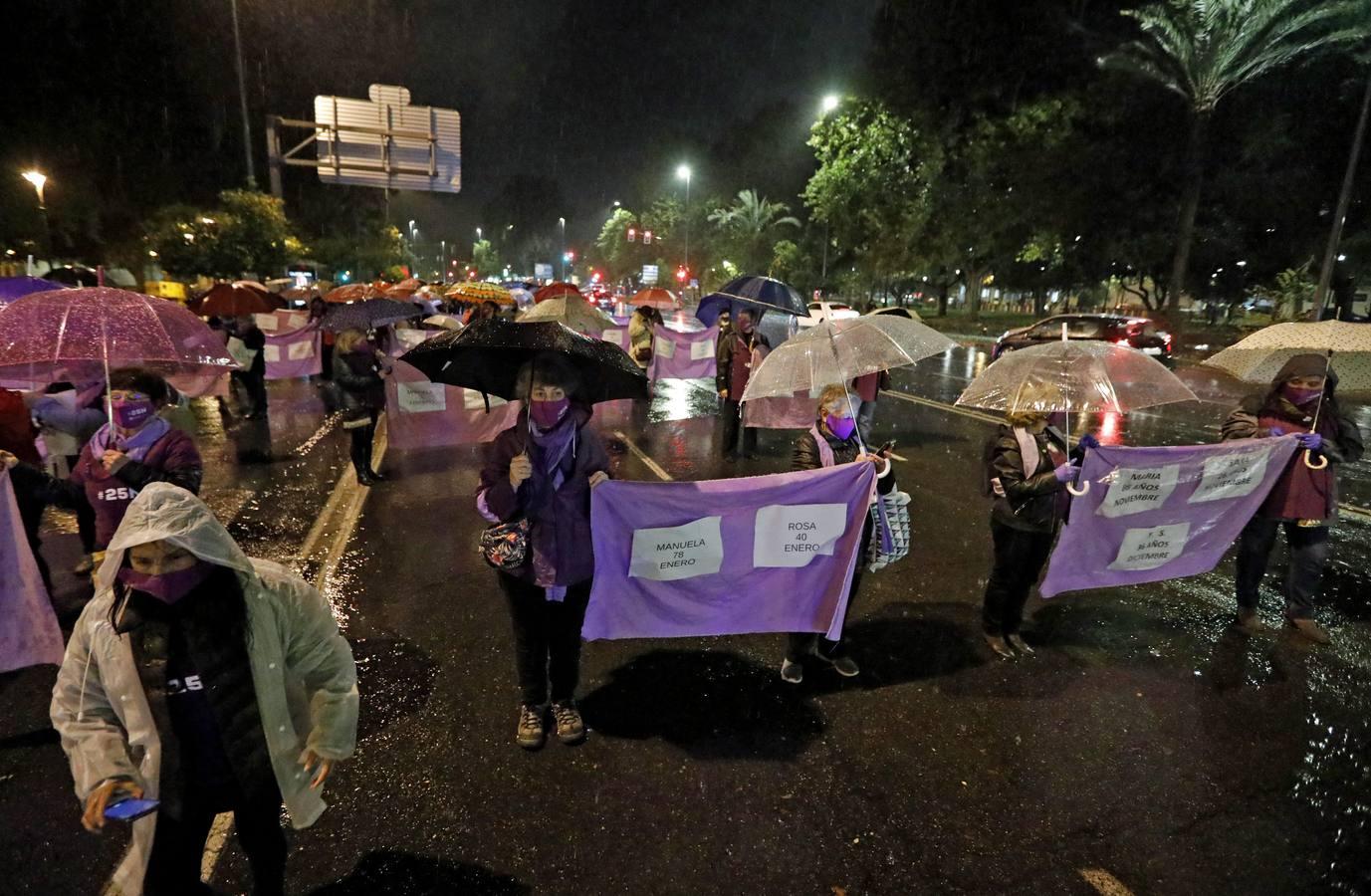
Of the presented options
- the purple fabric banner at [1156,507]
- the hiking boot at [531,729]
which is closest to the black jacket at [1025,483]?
the purple fabric banner at [1156,507]

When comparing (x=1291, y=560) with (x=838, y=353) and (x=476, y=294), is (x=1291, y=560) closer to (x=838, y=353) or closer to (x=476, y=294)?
(x=838, y=353)

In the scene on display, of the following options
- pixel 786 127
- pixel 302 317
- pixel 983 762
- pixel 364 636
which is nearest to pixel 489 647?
pixel 364 636

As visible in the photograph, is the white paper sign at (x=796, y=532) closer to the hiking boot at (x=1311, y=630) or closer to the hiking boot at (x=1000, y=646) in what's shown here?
the hiking boot at (x=1000, y=646)

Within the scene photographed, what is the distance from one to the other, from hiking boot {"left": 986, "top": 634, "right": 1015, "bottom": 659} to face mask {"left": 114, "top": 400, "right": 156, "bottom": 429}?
503 centimetres

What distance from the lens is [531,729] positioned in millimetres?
3457

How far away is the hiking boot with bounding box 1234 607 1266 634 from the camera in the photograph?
15.5 feet

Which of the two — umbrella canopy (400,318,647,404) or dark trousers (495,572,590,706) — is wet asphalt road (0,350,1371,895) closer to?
dark trousers (495,572,590,706)

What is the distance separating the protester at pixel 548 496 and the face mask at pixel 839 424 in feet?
4.45

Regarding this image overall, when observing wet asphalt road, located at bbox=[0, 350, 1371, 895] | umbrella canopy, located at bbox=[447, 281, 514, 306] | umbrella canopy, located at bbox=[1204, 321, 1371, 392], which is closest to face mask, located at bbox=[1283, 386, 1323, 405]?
umbrella canopy, located at bbox=[1204, 321, 1371, 392]

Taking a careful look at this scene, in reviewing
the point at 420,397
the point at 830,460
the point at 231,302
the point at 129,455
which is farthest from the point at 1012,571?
the point at 231,302

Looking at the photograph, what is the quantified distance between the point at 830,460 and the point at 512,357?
1.86m

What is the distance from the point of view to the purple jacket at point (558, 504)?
121 inches

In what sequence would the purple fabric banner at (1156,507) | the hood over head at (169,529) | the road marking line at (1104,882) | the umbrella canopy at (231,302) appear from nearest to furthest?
the hood over head at (169,529), the road marking line at (1104,882), the purple fabric banner at (1156,507), the umbrella canopy at (231,302)

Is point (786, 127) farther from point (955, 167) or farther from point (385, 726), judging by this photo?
point (385, 726)
